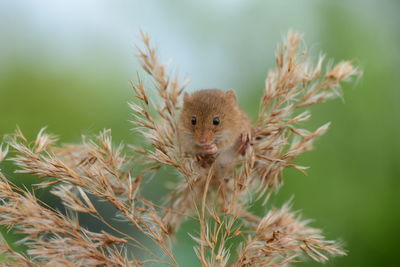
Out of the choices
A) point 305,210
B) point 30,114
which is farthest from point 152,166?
point 30,114

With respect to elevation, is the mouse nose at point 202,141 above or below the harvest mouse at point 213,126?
below

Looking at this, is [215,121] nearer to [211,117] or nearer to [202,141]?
[211,117]

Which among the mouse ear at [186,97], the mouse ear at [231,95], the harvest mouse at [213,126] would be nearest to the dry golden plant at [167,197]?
the harvest mouse at [213,126]

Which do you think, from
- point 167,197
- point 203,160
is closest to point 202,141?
point 203,160

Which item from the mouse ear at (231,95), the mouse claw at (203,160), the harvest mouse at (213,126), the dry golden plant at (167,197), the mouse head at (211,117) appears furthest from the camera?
the mouse ear at (231,95)

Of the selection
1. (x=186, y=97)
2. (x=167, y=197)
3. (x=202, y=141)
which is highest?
(x=186, y=97)

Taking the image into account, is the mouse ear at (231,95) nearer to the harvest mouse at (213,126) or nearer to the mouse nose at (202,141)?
the harvest mouse at (213,126)
